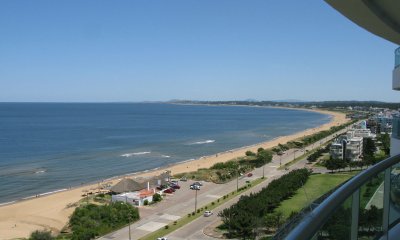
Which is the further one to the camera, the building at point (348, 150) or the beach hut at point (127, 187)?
the building at point (348, 150)

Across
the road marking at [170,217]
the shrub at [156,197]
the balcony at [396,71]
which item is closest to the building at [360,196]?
the balcony at [396,71]

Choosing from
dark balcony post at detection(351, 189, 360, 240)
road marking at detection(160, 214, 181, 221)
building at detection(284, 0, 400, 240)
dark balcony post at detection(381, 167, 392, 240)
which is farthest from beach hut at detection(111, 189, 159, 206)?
dark balcony post at detection(351, 189, 360, 240)

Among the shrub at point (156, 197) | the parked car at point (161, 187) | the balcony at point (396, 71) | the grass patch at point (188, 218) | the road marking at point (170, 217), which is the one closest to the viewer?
the balcony at point (396, 71)

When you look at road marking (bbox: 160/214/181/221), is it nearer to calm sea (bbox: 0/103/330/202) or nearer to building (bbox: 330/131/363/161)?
calm sea (bbox: 0/103/330/202)

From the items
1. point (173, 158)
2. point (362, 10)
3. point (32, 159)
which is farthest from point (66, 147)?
point (362, 10)

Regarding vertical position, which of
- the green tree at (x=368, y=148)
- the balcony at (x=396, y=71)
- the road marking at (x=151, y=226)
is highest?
the balcony at (x=396, y=71)

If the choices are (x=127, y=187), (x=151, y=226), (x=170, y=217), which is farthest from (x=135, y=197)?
(x=151, y=226)

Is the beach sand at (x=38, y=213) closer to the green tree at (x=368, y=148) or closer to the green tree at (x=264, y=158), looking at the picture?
the green tree at (x=264, y=158)
